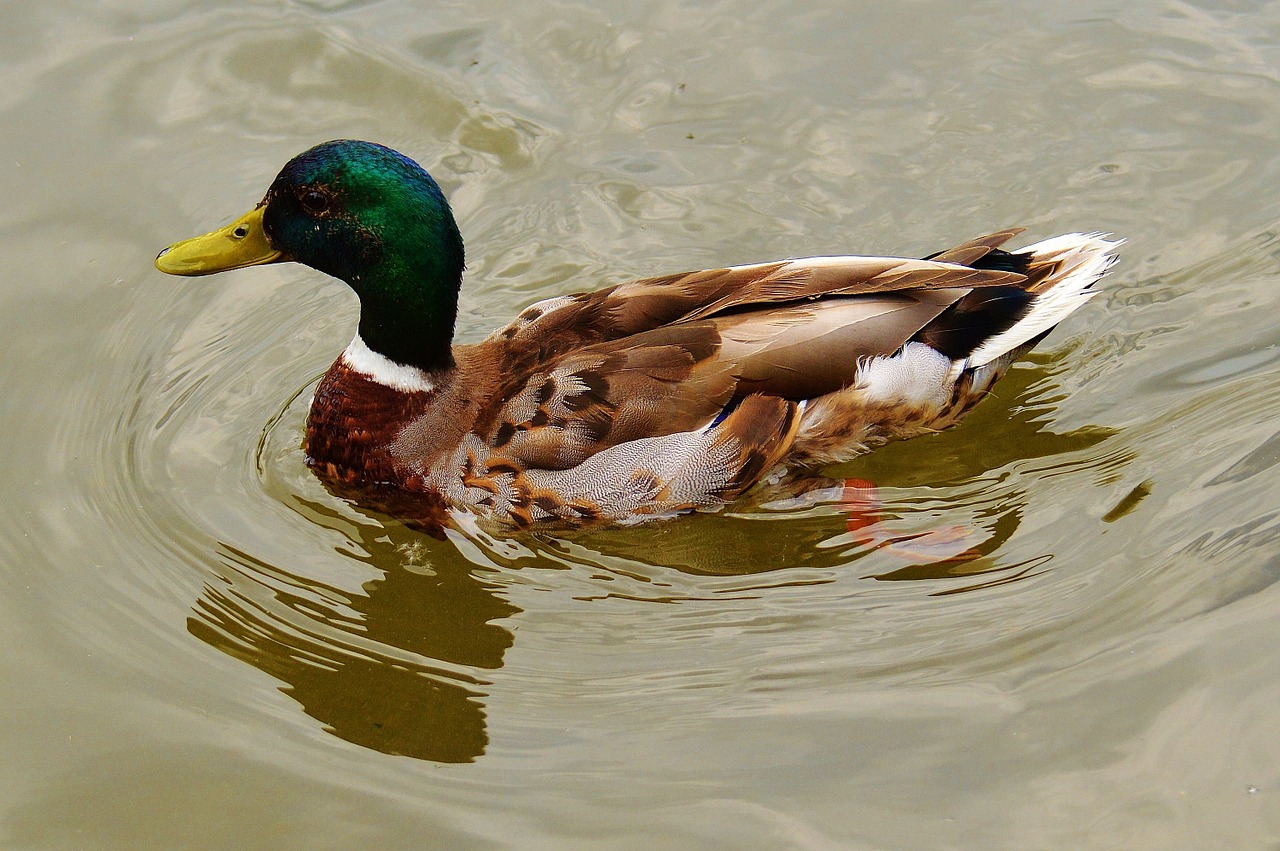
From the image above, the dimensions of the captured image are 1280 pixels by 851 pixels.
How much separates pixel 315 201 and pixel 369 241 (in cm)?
27

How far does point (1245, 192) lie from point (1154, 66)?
1.05m

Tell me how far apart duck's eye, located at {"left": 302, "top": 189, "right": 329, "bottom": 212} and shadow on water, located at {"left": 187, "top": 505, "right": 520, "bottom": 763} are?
4.44 ft

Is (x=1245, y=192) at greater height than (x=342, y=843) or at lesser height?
greater

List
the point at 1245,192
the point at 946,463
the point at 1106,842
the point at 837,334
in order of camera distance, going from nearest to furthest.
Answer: the point at 1106,842, the point at 837,334, the point at 946,463, the point at 1245,192

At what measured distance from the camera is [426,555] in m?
5.93

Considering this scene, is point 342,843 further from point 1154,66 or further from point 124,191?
point 1154,66

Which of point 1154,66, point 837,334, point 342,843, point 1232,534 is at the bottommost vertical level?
point 342,843

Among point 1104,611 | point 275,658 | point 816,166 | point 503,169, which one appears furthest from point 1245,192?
point 275,658

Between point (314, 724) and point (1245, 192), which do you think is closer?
point (314, 724)

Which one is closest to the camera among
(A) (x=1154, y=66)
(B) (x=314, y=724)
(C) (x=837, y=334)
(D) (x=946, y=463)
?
(B) (x=314, y=724)

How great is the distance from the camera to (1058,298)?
6137 mm

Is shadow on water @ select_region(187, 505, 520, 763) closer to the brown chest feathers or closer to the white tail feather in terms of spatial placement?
the brown chest feathers

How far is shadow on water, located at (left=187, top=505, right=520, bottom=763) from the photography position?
202 inches

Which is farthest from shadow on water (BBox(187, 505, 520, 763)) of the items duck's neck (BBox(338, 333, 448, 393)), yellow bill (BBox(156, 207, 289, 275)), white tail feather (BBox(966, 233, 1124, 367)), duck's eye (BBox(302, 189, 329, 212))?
white tail feather (BBox(966, 233, 1124, 367))
